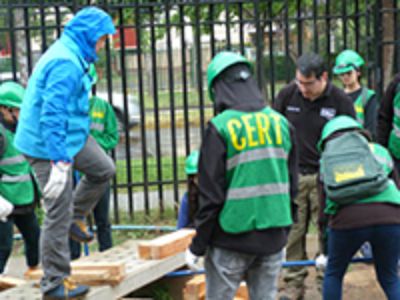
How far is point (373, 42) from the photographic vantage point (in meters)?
8.69

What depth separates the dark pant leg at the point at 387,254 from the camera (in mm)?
4855

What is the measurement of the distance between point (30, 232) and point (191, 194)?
6.72 feet

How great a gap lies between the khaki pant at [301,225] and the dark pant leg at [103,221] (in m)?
1.74

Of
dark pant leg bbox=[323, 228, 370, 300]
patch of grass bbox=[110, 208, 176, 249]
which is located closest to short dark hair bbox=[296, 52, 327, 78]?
dark pant leg bbox=[323, 228, 370, 300]

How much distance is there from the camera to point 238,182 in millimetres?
4098

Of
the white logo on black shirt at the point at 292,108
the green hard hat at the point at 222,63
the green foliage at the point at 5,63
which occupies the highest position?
Result: the green foliage at the point at 5,63

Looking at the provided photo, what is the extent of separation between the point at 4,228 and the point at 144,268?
138cm

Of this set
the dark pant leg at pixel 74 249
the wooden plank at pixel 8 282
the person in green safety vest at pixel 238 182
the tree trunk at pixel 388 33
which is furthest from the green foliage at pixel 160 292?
the tree trunk at pixel 388 33

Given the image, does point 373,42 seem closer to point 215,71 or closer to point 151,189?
point 151,189

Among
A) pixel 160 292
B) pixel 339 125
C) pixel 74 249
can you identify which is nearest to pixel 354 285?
pixel 160 292

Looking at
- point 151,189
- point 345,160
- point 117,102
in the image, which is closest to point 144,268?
point 345,160

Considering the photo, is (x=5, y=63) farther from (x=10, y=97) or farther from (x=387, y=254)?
(x=387, y=254)

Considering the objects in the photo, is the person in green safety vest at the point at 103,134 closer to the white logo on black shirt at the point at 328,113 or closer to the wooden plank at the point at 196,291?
the wooden plank at the point at 196,291

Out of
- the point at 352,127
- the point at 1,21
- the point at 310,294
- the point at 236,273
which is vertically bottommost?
the point at 310,294
